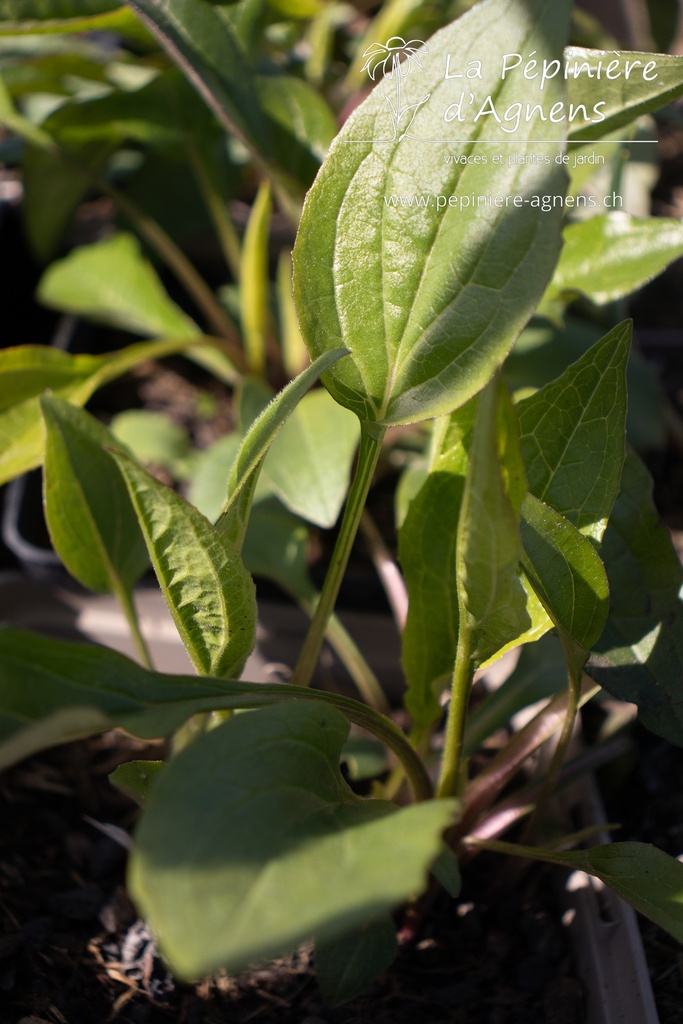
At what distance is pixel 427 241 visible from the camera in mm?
465

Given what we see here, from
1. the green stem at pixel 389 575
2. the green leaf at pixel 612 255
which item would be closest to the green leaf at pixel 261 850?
the green stem at pixel 389 575

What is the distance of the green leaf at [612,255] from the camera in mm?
671

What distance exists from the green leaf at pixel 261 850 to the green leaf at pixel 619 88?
1.33 ft

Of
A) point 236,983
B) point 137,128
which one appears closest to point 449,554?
point 236,983

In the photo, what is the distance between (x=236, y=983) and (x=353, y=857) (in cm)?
34

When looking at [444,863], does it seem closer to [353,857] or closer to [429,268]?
[353,857]

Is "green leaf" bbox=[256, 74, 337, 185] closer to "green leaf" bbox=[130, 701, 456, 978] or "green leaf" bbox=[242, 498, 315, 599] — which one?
"green leaf" bbox=[242, 498, 315, 599]

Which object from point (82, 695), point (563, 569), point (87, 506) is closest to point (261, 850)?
point (82, 695)

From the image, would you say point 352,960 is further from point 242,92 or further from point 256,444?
point 242,92

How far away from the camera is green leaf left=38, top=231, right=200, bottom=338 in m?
0.97

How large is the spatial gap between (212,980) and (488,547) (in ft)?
1.29

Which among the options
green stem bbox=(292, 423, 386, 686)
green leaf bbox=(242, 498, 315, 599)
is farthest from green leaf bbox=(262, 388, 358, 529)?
green stem bbox=(292, 423, 386, 686)

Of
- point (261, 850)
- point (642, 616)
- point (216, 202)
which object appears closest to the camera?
point (261, 850)

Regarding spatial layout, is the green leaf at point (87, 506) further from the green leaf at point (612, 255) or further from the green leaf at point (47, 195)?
the green leaf at point (47, 195)
